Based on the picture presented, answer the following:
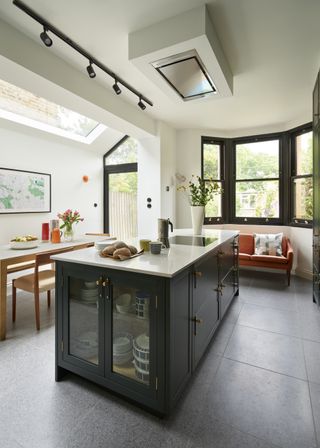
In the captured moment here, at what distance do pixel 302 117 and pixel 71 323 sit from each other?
15.8 ft

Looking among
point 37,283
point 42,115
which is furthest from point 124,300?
point 42,115

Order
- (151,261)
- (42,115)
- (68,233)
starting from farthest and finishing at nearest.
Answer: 1. (42,115)
2. (68,233)
3. (151,261)

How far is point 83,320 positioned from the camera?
5.57ft

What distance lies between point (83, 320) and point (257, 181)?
4.42 metres

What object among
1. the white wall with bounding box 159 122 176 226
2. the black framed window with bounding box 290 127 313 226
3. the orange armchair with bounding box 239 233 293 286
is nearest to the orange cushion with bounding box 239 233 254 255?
the orange armchair with bounding box 239 233 293 286

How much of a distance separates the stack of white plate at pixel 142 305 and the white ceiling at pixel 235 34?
7.37ft

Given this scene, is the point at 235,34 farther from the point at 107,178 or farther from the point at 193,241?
the point at 107,178

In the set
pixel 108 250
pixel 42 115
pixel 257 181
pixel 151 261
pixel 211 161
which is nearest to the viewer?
pixel 151 261

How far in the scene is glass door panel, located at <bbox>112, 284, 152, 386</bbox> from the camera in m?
1.47

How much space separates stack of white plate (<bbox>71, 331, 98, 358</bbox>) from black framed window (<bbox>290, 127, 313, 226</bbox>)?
4.01 m

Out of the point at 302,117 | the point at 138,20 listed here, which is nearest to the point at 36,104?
the point at 138,20

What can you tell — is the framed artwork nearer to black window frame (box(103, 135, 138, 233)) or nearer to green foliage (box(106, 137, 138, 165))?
black window frame (box(103, 135, 138, 233))

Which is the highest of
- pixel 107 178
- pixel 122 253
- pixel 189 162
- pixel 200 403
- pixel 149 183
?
pixel 189 162

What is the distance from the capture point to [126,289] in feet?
5.02
